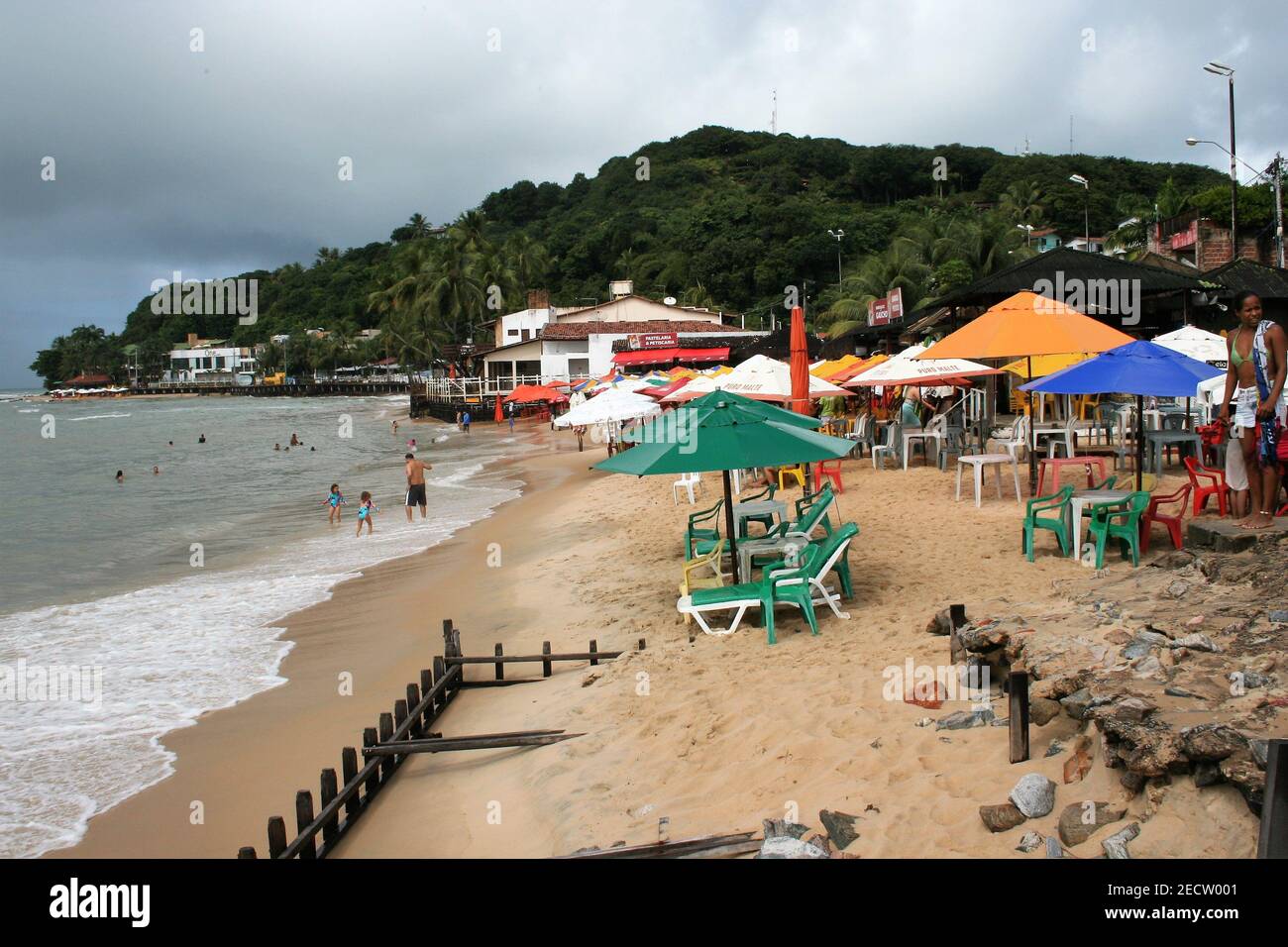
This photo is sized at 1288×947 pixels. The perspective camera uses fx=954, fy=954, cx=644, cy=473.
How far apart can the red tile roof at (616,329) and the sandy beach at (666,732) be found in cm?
4247

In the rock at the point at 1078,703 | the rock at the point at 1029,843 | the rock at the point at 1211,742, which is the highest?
the rock at the point at 1211,742

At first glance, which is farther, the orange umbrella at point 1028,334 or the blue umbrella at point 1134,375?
the orange umbrella at point 1028,334

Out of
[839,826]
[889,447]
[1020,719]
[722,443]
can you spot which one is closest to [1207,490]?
[722,443]

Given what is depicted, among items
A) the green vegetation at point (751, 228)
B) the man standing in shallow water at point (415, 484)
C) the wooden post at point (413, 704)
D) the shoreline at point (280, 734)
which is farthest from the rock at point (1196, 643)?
the green vegetation at point (751, 228)

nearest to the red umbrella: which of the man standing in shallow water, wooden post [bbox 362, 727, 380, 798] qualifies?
the man standing in shallow water

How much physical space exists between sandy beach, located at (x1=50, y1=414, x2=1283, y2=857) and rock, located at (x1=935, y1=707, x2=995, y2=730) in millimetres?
97

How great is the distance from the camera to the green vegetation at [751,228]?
48344 millimetres

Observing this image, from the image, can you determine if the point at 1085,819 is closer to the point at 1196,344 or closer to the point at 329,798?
the point at 329,798

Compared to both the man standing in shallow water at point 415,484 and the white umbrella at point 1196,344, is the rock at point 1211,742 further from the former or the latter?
the man standing in shallow water at point 415,484

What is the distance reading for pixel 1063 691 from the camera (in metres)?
4.53

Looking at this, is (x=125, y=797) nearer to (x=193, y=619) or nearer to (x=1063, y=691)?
(x=193, y=619)

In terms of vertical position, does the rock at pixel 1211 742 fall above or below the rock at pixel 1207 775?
above
